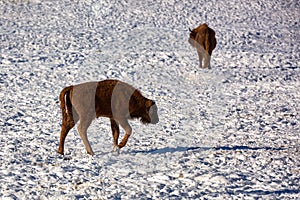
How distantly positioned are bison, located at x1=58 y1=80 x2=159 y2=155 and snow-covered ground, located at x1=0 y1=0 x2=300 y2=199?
1.89 feet

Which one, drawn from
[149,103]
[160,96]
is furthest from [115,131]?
[160,96]

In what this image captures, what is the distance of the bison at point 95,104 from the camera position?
29.6 ft

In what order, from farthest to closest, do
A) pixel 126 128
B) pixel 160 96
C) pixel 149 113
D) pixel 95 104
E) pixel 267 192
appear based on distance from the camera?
pixel 160 96, pixel 149 113, pixel 126 128, pixel 95 104, pixel 267 192

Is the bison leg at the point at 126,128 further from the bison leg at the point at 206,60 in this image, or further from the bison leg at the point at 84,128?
the bison leg at the point at 206,60

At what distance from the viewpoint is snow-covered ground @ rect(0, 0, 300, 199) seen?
8.07 m

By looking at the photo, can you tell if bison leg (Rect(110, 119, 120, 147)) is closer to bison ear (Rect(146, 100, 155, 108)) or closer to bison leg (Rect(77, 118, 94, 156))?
bison leg (Rect(77, 118, 94, 156))

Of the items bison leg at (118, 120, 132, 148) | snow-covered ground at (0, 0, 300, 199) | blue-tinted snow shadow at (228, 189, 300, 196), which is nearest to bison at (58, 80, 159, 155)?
bison leg at (118, 120, 132, 148)

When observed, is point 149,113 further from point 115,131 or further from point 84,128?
point 84,128

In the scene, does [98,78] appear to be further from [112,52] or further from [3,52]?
[3,52]

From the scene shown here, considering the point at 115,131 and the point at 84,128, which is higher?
the point at 84,128

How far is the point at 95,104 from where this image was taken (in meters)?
9.07

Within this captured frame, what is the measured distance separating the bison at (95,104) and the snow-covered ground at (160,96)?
1.89 feet

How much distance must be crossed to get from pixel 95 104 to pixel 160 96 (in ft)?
16.6

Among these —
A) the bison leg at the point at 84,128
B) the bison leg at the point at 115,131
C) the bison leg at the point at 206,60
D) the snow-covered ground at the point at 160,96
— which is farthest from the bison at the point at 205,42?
the bison leg at the point at 84,128
